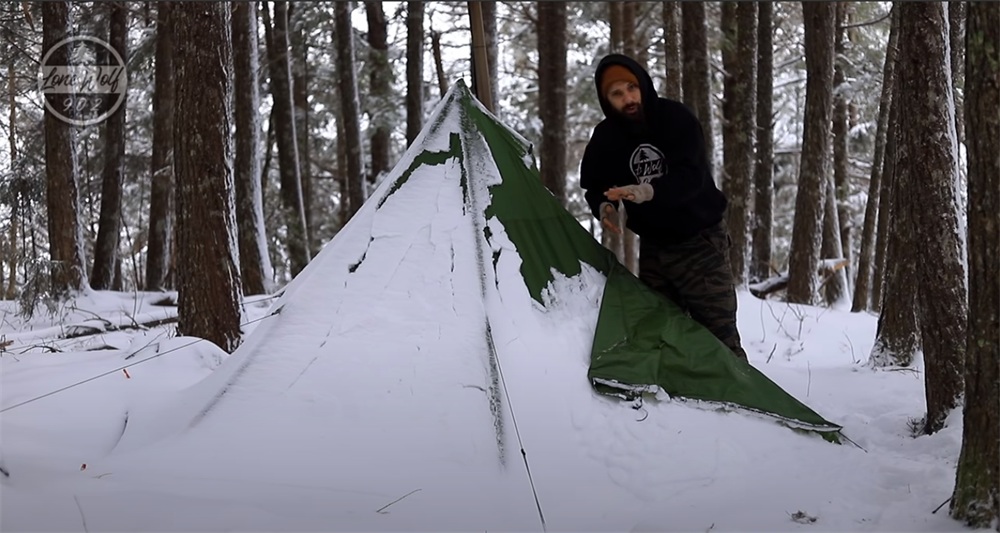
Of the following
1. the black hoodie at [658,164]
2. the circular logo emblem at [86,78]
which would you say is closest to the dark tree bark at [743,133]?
the black hoodie at [658,164]

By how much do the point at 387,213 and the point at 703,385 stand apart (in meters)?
1.80

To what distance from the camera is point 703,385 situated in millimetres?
3596

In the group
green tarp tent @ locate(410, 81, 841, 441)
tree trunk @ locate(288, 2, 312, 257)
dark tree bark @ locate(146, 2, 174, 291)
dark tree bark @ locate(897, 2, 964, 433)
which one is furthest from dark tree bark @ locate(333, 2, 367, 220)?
dark tree bark @ locate(897, 2, 964, 433)

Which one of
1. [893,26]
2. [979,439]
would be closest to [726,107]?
[893,26]

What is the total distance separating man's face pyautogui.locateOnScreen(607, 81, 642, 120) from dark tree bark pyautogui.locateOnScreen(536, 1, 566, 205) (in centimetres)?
505

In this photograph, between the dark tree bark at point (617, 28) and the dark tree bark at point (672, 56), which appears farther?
the dark tree bark at point (617, 28)

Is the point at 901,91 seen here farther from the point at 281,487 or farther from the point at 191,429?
the point at 191,429

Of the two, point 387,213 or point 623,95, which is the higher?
point 623,95

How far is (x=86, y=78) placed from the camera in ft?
38.8

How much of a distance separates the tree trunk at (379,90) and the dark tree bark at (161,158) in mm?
3579

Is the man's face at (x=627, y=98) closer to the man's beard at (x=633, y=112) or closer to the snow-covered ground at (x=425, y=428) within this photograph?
the man's beard at (x=633, y=112)

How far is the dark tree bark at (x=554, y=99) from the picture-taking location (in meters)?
9.16

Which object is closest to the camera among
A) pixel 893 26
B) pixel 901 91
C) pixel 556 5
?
pixel 901 91

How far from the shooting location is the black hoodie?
12.5ft
